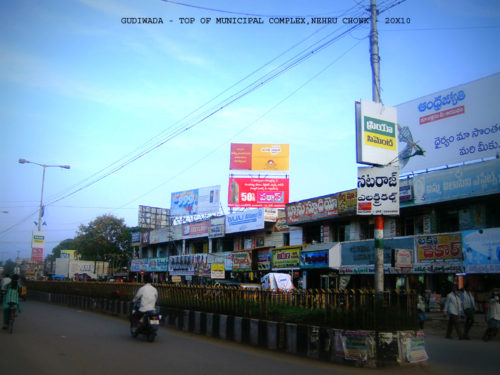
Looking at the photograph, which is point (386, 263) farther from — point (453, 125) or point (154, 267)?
point (154, 267)

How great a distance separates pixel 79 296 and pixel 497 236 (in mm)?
21029

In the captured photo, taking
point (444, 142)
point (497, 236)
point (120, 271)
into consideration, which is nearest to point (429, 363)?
point (497, 236)

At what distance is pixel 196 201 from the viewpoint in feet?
156

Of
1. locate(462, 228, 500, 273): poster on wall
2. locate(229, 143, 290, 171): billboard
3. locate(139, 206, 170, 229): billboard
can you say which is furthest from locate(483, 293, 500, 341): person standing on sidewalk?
locate(139, 206, 170, 229): billboard

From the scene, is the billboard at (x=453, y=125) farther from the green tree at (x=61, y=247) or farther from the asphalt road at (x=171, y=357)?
the green tree at (x=61, y=247)

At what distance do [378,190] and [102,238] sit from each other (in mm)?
52017

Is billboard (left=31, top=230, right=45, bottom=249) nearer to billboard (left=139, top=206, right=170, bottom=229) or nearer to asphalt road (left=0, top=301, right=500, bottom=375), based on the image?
billboard (left=139, top=206, right=170, bottom=229)

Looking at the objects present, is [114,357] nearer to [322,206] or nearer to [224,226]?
[322,206]

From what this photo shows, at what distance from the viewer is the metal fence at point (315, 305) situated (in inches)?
366

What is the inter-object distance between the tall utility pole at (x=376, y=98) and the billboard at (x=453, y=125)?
13908 mm

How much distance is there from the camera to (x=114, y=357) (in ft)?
30.7

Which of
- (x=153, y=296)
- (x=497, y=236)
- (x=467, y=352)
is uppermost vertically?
(x=497, y=236)

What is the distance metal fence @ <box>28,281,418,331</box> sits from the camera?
930cm

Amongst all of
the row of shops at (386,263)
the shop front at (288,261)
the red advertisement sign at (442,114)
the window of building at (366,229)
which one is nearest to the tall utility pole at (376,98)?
the row of shops at (386,263)
